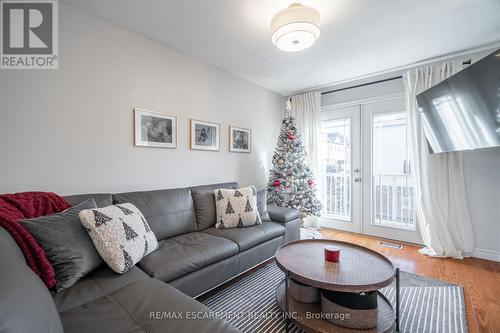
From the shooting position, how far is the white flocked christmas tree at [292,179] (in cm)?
356

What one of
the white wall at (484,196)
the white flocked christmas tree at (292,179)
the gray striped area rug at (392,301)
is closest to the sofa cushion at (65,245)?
the gray striped area rug at (392,301)

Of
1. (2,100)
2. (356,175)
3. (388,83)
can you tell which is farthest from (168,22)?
(356,175)

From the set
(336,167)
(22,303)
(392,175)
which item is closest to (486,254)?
(392,175)

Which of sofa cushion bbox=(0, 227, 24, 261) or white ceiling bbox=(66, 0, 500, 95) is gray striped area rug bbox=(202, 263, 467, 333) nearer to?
sofa cushion bbox=(0, 227, 24, 261)

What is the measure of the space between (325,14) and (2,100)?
8.86 feet

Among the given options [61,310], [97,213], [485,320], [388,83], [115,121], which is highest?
[388,83]

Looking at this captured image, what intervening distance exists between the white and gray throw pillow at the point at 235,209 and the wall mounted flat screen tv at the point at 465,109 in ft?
7.55

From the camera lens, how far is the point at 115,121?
7.21 feet

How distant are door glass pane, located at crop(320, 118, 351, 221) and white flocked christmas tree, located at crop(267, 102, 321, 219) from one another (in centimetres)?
43

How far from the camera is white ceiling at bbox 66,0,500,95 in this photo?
6.34 feet

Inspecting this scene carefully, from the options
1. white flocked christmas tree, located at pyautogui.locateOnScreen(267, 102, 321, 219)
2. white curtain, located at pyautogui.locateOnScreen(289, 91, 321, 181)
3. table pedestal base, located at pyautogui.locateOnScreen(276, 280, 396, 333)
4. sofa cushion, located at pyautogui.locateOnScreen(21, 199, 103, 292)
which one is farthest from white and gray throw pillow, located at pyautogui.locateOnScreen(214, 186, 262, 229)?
white curtain, located at pyautogui.locateOnScreen(289, 91, 321, 181)

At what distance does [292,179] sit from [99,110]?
8.74ft

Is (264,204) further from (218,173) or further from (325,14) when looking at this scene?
(325,14)

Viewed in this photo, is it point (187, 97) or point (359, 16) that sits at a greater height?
point (359, 16)
